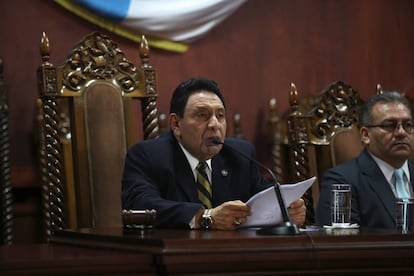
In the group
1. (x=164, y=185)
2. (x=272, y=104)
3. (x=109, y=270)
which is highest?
(x=272, y=104)

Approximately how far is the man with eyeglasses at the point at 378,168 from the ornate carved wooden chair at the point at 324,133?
100mm

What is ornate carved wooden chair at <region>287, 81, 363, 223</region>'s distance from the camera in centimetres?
354

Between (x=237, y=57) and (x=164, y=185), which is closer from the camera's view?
(x=164, y=185)

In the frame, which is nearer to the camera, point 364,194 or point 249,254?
point 249,254

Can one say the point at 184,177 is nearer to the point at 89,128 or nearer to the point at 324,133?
the point at 89,128

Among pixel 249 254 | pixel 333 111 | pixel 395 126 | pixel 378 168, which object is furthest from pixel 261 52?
pixel 249 254

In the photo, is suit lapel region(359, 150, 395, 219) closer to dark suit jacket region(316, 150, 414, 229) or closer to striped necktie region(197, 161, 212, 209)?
dark suit jacket region(316, 150, 414, 229)

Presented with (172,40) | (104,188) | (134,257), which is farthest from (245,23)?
(134,257)

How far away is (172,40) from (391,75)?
145cm

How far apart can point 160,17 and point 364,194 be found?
173cm

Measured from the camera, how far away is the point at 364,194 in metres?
3.29

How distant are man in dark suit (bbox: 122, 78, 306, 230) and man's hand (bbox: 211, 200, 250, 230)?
0.27 metres

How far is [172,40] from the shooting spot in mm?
4602

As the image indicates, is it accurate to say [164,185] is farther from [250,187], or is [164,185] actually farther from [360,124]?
[360,124]
